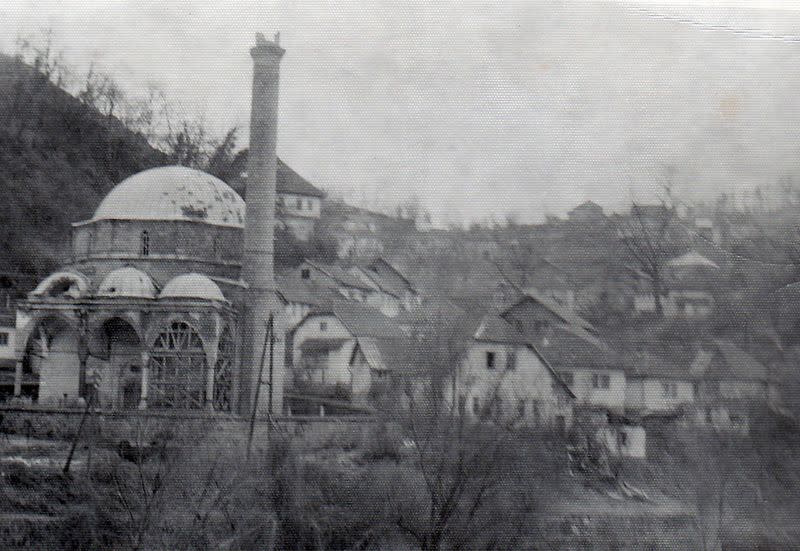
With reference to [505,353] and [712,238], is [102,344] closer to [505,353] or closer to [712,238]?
[505,353]

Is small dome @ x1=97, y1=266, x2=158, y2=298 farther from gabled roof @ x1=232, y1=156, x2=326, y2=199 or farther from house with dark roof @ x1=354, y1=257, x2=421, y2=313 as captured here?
house with dark roof @ x1=354, y1=257, x2=421, y2=313

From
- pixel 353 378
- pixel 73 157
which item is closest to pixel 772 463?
pixel 353 378

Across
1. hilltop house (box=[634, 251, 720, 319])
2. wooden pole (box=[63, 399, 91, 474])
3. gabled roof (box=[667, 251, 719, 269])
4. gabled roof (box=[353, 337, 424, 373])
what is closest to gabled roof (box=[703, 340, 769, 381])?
hilltop house (box=[634, 251, 720, 319])

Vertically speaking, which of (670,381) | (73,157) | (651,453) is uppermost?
(73,157)

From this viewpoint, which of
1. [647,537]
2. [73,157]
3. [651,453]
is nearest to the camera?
[647,537]

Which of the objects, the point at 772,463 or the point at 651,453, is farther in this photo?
the point at 651,453

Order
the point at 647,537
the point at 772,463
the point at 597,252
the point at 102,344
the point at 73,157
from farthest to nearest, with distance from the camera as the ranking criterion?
1. the point at 73,157
2. the point at 102,344
3. the point at 597,252
4. the point at 647,537
5. the point at 772,463
